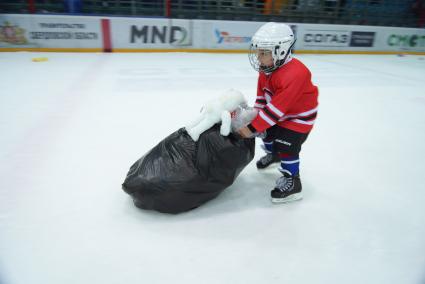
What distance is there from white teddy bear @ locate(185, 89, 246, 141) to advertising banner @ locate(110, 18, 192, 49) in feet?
19.4

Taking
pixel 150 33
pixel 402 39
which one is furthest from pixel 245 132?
pixel 402 39

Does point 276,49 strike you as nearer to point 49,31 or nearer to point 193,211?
point 193,211

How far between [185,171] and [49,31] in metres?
6.33

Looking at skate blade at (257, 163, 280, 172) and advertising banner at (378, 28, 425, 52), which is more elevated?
advertising banner at (378, 28, 425, 52)

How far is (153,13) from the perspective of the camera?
24.8ft

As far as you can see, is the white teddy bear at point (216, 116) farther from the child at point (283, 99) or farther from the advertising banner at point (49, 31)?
the advertising banner at point (49, 31)

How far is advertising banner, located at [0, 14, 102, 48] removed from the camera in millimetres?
5887

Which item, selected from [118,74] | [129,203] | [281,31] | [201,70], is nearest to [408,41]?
[201,70]

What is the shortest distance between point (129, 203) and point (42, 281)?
1.68 ft

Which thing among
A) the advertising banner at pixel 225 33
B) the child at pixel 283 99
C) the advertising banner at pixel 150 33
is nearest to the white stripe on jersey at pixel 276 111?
the child at pixel 283 99

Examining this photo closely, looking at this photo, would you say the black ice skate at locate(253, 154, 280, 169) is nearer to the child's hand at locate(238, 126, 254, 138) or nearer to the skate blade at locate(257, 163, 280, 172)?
the skate blade at locate(257, 163, 280, 172)

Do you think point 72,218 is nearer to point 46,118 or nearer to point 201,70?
point 46,118

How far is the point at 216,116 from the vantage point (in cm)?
134

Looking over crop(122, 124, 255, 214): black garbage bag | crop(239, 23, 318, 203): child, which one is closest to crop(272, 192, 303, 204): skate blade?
crop(239, 23, 318, 203): child
